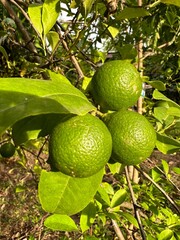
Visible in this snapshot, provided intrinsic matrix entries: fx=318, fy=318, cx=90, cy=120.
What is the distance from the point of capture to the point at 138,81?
85 cm

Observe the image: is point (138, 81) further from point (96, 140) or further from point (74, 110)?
point (74, 110)

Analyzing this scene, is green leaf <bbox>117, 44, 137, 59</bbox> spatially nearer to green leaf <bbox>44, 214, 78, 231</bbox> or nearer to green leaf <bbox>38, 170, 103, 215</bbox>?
green leaf <bbox>38, 170, 103, 215</bbox>

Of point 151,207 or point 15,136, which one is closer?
point 15,136

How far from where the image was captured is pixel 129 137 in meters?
0.76

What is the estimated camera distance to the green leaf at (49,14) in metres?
0.89

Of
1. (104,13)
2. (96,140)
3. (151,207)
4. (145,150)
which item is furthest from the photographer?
(151,207)

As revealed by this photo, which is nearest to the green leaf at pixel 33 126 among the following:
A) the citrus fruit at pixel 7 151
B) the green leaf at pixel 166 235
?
the green leaf at pixel 166 235

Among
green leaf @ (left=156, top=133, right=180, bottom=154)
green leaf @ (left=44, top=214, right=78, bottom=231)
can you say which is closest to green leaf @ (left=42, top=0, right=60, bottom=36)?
green leaf @ (left=156, top=133, right=180, bottom=154)

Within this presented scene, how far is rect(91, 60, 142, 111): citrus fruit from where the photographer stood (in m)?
0.79

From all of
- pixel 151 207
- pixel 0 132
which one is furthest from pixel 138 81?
pixel 151 207

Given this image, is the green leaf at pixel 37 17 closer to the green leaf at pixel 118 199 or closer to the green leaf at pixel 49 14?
the green leaf at pixel 49 14

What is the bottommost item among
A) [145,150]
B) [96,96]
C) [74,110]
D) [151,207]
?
[151,207]

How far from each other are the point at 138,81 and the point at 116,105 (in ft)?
0.34

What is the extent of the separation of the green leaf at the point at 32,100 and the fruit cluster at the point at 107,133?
0.15 meters
